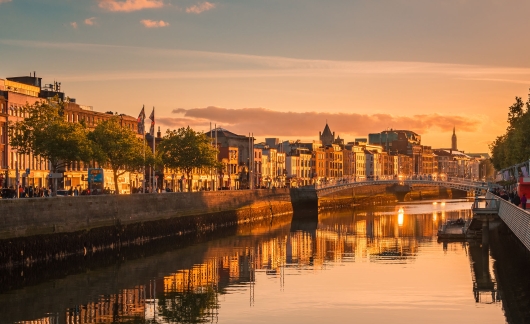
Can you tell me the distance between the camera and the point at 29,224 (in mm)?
50469

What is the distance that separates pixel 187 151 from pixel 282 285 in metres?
60.8

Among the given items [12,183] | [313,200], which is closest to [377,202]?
[313,200]

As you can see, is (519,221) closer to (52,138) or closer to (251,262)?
(251,262)

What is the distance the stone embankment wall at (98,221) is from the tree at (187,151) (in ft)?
40.7

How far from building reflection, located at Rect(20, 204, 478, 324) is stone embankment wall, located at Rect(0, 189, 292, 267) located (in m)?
4.55

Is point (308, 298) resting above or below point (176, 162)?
below

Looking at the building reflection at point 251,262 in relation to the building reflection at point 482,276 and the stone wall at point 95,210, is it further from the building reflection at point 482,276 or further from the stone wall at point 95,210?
the stone wall at point 95,210

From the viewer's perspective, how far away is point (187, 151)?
347 ft

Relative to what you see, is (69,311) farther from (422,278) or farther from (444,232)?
(444,232)

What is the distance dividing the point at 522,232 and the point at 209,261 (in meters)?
22.4

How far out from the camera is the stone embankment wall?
48844mm

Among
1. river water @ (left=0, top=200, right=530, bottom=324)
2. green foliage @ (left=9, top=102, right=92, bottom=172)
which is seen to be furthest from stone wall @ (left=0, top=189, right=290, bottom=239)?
green foliage @ (left=9, top=102, right=92, bottom=172)

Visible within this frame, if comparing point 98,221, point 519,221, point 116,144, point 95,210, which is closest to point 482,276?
point 519,221

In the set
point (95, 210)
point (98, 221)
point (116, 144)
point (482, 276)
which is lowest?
point (482, 276)
